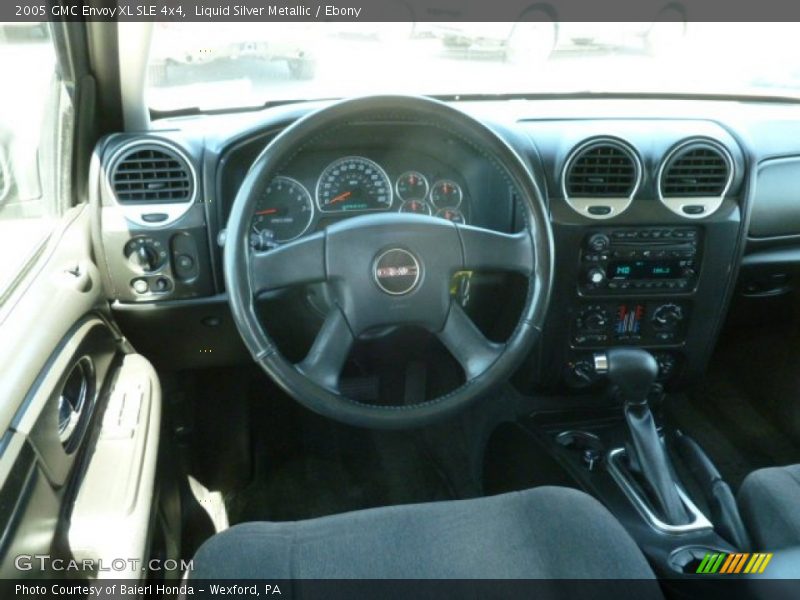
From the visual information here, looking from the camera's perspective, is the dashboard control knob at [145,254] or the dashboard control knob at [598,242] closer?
the dashboard control knob at [145,254]

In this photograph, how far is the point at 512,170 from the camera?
1534 mm

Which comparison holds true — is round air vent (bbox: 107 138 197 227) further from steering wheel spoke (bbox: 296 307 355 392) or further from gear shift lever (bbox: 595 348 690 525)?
gear shift lever (bbox: 595 348 690 525)

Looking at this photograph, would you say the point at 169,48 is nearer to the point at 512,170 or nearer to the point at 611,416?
the point at 512,170

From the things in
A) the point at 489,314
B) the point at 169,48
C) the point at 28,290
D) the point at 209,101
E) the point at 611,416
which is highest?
the point at 169,48

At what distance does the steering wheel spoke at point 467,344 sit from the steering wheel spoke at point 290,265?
30 cm

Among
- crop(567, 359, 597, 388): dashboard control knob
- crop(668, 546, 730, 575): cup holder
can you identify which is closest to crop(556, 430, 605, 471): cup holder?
crop(567, 359, 597, 388): dashboard control knob

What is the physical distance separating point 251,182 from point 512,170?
0.53 meters

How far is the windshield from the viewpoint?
6.95ft

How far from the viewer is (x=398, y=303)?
61.9 inches

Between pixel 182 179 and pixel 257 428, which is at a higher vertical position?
pixel 182 179

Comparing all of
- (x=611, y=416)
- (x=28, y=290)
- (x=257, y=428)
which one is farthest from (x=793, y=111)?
(x=28, y=290)

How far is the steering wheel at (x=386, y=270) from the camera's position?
4.75ft

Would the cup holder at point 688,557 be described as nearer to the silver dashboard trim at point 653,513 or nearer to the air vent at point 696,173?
the silver dashboard trim at point 653,513

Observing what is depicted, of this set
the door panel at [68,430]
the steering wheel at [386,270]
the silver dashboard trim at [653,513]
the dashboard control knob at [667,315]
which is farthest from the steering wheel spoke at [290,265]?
the dashboard control knob at [667,315]
